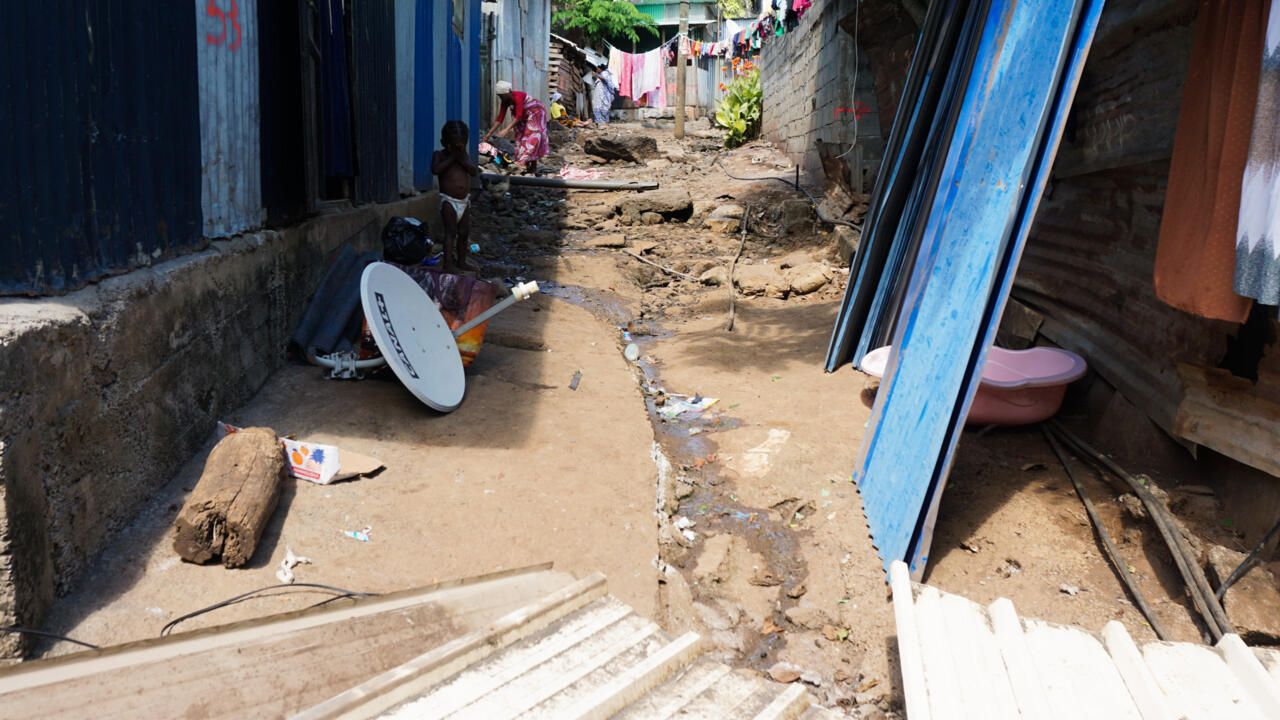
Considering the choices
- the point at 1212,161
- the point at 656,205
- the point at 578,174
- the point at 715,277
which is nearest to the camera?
the point at 1212,161

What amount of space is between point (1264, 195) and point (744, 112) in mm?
15360

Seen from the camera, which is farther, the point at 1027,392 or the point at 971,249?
the point at 1027,392

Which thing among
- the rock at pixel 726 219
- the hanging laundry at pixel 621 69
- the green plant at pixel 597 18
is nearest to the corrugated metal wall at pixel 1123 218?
the rock at pixel 726 219

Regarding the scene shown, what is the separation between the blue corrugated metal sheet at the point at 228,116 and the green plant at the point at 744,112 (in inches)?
575

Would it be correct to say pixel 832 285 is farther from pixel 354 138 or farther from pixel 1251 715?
pixel 1251 715

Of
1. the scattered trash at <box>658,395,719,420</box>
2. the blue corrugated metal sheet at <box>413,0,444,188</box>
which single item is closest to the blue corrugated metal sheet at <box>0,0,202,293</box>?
the scattered trash at <box>658,395,719,420</box>

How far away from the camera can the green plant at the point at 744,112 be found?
17.2m

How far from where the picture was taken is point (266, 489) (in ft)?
8.78

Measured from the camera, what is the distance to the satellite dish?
3.64m

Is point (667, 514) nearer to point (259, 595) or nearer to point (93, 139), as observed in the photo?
point (259, 595)

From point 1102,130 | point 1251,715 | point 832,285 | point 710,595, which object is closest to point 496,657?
point 710,595

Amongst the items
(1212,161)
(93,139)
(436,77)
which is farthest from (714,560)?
(436,77)

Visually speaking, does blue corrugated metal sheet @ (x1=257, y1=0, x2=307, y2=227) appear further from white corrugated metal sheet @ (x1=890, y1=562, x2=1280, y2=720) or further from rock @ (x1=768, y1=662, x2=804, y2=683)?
white corrugated metal sheet @ (x1=890, y1=562, x2=1280, y2=720)

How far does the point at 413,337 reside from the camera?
3975 mm
